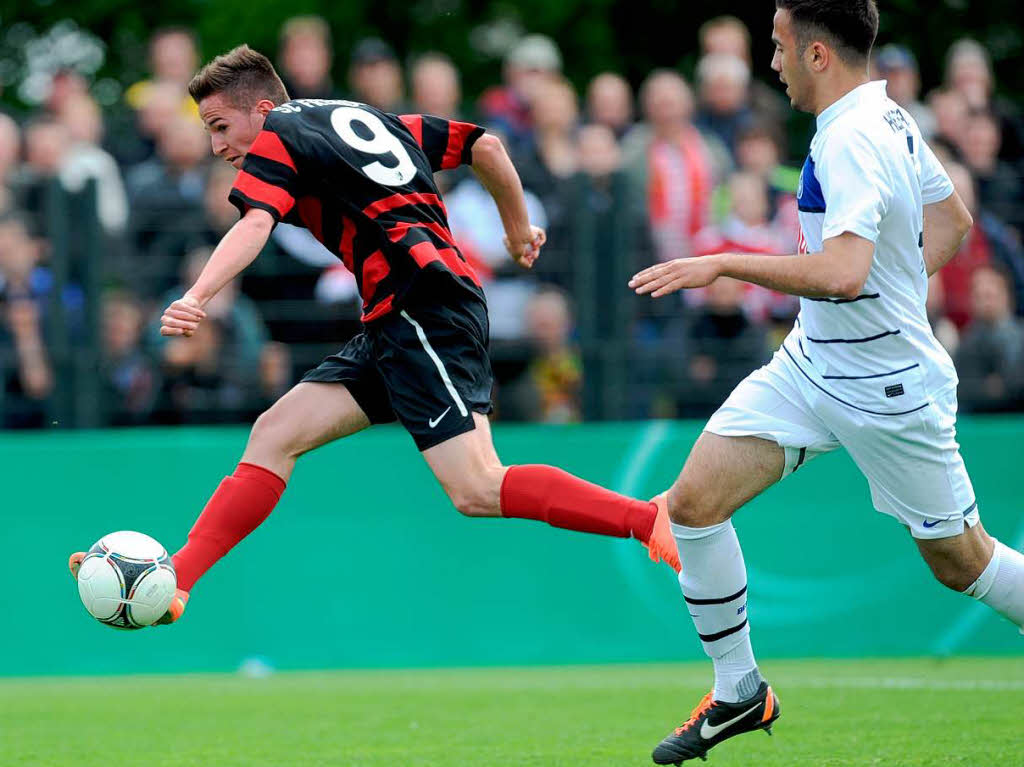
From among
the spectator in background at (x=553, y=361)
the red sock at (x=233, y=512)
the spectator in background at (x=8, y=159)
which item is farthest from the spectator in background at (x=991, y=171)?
the red sock at (x=233, y=512)

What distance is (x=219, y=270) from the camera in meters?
5.54

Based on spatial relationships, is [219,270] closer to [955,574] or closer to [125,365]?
[955,574]

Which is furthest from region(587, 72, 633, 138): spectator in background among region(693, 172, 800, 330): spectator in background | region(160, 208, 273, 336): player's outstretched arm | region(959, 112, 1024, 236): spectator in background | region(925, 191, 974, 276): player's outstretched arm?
region(160, 208, 273, 336): player's outstretched arm

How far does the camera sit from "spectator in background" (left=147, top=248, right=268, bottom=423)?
10336mm

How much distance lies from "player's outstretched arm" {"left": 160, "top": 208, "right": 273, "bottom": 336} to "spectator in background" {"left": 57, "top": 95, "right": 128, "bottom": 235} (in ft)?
16.6

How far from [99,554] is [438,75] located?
593cm

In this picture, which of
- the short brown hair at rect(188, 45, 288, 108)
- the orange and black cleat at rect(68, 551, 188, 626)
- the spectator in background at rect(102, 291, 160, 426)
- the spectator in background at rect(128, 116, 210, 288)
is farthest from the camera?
the spectator in background at rect(128, 116, 210, 288)

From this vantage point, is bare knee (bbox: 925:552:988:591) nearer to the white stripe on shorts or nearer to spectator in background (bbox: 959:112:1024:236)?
the white stripe on shorts

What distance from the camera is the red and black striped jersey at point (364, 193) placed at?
5949mm

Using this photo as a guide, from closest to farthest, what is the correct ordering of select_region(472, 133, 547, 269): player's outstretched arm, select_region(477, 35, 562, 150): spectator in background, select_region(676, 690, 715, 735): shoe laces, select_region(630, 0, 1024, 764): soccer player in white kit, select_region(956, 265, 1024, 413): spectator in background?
select_region(630, 0, 1024, 764): soccer player in white kit
select_region(676, 690, 715, 735): shoe laces
select_region(472, 133, 547, 269): player's outstretched arm
select_region(956, 265, 1024, 413): spectator in background
select_region(477, 35, 562, 150): spectator in background

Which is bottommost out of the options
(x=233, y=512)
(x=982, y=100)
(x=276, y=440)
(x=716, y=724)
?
(x=716, y=724)

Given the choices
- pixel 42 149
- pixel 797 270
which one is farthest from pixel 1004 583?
pixel 42 149

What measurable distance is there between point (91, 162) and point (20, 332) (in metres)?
1.41

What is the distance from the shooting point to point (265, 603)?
9.94m
